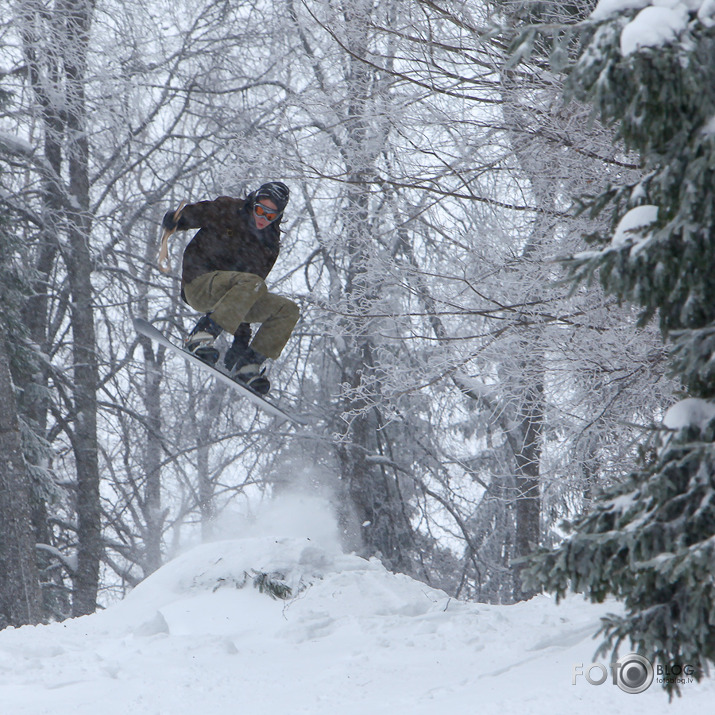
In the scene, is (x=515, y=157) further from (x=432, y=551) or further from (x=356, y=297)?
(x=432, y=551)

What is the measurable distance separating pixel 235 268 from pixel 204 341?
59cm

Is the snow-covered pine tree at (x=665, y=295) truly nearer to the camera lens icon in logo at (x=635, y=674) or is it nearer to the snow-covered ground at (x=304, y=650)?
the camera lens icon in logo at (x=635, y=674)

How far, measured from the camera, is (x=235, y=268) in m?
6.06

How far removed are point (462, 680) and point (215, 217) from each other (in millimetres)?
3545

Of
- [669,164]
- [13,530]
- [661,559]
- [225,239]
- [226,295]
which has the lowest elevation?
[13,530]

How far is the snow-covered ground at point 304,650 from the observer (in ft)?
13.4

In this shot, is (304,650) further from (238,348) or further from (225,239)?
(225,239)

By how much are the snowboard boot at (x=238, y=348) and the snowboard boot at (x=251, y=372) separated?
37 millimetres

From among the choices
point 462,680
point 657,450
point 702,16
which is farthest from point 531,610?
point 702,16

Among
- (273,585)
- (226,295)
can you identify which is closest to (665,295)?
(226,295)

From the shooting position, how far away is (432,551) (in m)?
12.8

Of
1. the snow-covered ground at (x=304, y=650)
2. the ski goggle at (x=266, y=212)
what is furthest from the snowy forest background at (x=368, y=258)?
the snow-covered ground at (x=304, y=650)

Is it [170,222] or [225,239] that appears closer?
[170,222]

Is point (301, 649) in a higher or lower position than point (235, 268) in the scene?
lower
